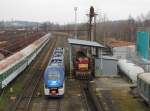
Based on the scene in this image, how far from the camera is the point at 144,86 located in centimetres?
2769

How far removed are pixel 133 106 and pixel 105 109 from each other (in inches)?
93.8

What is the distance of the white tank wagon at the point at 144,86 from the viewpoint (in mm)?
26641

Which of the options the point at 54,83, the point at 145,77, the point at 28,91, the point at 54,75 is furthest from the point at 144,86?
the point at 28,91

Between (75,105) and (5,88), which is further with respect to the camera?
(5,88)

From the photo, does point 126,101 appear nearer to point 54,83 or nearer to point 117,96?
point 117,96

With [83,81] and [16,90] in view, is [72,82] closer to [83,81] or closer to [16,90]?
[83,81]

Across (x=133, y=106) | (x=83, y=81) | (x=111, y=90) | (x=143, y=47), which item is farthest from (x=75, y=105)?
(x=143, y=47)

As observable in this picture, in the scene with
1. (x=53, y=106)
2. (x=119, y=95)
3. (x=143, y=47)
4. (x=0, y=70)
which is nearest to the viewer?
(x=53, y=106)

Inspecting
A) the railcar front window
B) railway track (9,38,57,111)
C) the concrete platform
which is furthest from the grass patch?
railway track (9,38,57,111)

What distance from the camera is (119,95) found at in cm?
3195

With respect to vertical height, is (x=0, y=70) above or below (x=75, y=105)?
above

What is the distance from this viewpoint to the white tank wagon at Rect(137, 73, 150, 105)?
26641 mm

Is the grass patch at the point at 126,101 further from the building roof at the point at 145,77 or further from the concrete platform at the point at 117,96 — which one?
the building roof at the point at 145,77

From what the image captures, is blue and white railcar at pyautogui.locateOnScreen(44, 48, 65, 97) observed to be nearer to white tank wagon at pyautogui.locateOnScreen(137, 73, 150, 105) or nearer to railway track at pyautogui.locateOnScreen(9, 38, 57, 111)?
railway track at pyautogui.locateOnScreen(9, 38, 57, 111)
